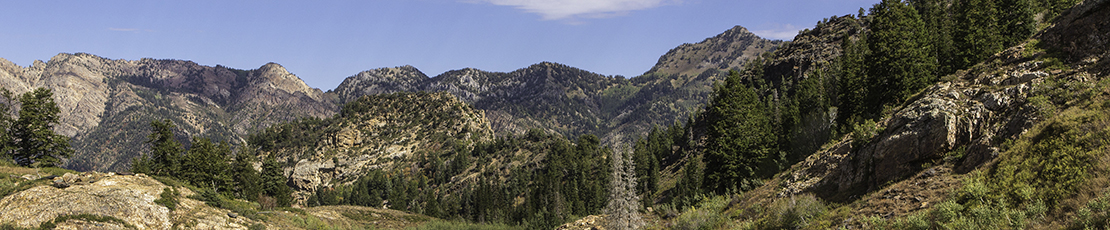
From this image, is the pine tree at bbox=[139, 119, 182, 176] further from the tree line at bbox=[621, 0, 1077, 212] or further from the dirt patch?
the dirt patch

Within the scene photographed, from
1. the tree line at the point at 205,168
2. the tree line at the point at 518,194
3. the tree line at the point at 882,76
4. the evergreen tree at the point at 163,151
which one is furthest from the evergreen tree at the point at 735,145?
the evergreen tree at the point at 163,151

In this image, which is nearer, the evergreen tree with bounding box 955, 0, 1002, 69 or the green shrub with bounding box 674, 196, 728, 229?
the green shrub with bounding box 674, 196, 728, 229

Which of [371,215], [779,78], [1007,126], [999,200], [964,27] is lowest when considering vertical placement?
[999,200]

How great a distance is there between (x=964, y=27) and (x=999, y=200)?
42471 millimetres

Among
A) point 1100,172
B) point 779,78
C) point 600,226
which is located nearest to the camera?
Answer: point 1100,172

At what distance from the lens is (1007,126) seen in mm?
23375

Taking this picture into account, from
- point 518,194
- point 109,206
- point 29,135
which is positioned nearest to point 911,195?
point 109,206

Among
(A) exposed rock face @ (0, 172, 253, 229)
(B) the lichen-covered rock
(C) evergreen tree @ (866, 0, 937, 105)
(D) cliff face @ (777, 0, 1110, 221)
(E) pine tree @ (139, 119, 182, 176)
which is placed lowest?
(B) the lichen-covered rock

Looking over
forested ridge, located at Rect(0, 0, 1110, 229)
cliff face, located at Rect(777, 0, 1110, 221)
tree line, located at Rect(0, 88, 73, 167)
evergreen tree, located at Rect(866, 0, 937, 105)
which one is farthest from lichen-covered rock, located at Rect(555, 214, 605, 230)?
tree line, located at Rect(0, 88, 73, 167)

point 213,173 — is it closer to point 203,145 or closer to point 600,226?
point 203,145

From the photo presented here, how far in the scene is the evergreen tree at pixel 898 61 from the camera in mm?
44594

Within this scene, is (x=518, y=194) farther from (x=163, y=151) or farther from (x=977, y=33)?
(x=977, y=33)

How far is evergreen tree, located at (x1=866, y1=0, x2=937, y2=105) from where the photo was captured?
4459 cm

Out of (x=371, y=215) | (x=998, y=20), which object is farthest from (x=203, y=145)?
(x=998, y=20)
